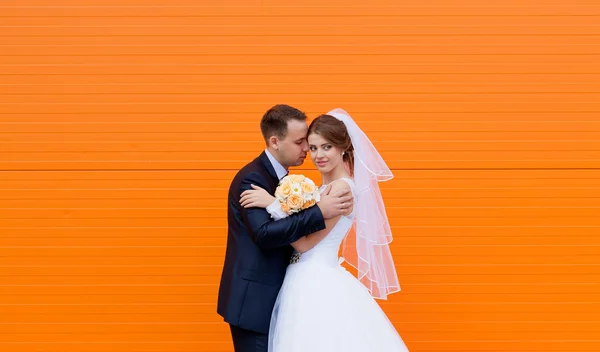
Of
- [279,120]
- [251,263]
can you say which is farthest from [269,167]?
[251,263]

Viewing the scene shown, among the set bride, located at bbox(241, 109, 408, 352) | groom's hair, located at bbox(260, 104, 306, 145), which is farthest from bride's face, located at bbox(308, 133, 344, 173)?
groom's hair, located at bbox(260, 104, 306, 145)

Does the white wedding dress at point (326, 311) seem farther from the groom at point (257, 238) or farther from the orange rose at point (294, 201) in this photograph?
the orange rose at point (294, 201)

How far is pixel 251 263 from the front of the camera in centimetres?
279

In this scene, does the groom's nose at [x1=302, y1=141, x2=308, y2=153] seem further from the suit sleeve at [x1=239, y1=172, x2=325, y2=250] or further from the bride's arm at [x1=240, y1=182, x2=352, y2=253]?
the suit sleeve at [x1=239, y1=172, x2=325, y2=250]

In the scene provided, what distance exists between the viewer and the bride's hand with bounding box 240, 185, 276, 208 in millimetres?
2680

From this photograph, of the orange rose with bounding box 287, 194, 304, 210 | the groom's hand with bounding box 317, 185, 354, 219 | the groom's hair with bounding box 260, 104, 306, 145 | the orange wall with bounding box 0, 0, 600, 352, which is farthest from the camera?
the orange wall with bounding box 0, 0, 600, 352

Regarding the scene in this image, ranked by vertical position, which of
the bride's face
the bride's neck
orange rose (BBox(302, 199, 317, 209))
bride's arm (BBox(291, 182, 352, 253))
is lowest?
bride's arm (BBox(291, 182, 352, 253))

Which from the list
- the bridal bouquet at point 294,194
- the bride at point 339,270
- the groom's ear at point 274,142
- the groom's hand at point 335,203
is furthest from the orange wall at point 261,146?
the bridal bouquet at point 294,194

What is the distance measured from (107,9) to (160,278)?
1650 millimetres

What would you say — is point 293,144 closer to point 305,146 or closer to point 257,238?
point 305,146

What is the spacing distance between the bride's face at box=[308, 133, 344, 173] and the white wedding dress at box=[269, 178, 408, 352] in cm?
13

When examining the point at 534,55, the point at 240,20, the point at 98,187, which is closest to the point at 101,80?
the point at 98,187

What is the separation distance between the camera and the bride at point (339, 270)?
2.71 metres

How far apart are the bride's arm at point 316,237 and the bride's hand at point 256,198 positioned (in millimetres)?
278
